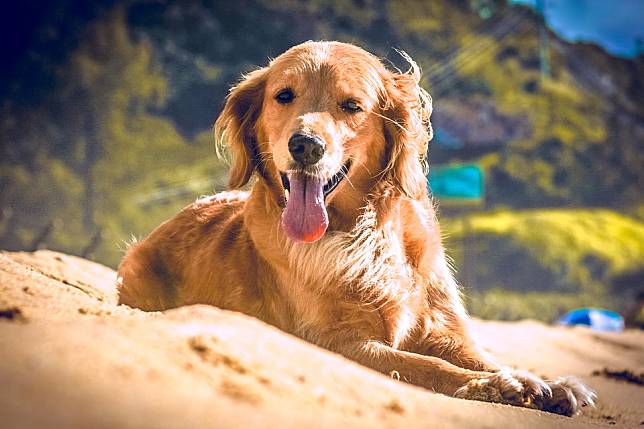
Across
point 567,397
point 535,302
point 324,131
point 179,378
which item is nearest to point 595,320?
point 535,302

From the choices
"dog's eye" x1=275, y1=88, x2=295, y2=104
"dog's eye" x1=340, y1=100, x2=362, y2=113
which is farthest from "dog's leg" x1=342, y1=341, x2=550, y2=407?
"dog's eye" x1=275, y1=88, x2=295, y2=104

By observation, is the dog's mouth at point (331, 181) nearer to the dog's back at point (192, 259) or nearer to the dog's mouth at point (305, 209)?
the dog's mouth at point (305, 209)

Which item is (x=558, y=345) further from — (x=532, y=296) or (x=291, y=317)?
(x=532, y=296)

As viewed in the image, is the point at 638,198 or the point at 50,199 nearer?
the point at 50,199

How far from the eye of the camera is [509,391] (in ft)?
9.36

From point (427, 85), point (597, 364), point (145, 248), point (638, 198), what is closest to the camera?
point (145, 248)

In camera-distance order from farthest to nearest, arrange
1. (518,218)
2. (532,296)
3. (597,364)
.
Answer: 1. (518,218)
2. (532,296)
3. (597,364)

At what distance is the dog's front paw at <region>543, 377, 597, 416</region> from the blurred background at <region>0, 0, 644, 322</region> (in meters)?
9.98

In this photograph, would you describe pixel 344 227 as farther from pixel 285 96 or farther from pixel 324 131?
pixel 285 96

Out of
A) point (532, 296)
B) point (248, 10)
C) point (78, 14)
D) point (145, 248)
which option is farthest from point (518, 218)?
point (145, 248)

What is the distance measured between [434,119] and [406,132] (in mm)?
16274

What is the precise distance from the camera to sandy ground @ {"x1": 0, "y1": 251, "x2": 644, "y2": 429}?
1.39 m

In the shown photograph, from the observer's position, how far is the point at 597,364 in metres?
5.28

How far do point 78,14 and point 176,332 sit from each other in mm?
17130
